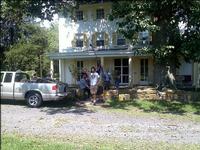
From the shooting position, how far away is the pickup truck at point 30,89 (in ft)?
63.2

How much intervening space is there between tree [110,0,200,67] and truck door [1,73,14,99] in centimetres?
608

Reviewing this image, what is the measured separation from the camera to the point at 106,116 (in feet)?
53.6

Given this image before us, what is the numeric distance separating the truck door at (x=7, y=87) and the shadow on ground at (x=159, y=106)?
173 inches

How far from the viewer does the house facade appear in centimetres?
3588

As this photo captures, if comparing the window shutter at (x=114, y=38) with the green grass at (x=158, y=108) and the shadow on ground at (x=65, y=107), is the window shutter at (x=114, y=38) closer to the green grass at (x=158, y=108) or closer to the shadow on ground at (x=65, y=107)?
the shadow on ground at (x=65, y=107)

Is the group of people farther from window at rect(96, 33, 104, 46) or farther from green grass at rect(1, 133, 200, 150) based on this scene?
window at rect(96, 33, 104, 46)

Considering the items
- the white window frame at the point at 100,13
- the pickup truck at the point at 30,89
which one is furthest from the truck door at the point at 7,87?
the white window frame at the point at 100,13

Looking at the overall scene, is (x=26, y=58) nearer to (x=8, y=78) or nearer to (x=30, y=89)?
(x=8, y=78)

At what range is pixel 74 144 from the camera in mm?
10203

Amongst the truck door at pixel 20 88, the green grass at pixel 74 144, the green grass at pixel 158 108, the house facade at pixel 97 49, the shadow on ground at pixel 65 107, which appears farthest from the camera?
the house facade at pixel 97 49

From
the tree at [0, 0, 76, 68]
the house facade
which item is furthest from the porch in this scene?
the tree at [0, 0, 76, 68]

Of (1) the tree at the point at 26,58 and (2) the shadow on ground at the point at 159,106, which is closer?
(2) the shadow on ground at the point at 159,106

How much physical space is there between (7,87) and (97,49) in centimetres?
1821

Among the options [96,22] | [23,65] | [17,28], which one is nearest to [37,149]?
[96,22]
